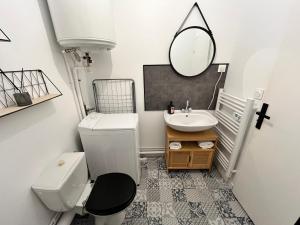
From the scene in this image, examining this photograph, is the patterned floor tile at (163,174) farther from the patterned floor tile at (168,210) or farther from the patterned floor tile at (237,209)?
the patterned floor tile at (237,209)

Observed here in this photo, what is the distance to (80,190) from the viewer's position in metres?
1.19

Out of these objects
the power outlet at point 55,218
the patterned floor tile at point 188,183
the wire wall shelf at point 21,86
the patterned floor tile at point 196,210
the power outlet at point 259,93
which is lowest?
the patterned floor tile at point 196,210

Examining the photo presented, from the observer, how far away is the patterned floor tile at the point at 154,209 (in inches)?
54.9

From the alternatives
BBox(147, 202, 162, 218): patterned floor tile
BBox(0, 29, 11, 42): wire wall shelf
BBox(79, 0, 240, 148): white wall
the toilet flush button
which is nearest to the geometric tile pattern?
BBox(147, 202, 162, 218): patterned floor tile

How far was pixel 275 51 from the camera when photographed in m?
1.05

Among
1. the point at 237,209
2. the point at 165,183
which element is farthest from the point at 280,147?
the point at 165,183

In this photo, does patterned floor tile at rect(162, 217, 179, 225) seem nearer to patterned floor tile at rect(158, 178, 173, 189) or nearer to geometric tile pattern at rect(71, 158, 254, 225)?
geometric tile pattern at rect(71, 158, 254, 225)

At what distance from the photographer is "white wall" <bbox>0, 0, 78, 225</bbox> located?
80cm

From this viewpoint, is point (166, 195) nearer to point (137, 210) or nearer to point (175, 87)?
point (137, 210)

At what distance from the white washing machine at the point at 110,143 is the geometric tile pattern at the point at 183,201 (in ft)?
0.96

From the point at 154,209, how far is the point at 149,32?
188cm

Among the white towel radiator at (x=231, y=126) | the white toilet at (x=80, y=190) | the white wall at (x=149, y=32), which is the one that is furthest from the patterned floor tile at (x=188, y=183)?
the white wall at (x=149, y=32)

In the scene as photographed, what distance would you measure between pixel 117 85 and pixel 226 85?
4.39 feet

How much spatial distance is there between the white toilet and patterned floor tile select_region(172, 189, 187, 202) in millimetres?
602
